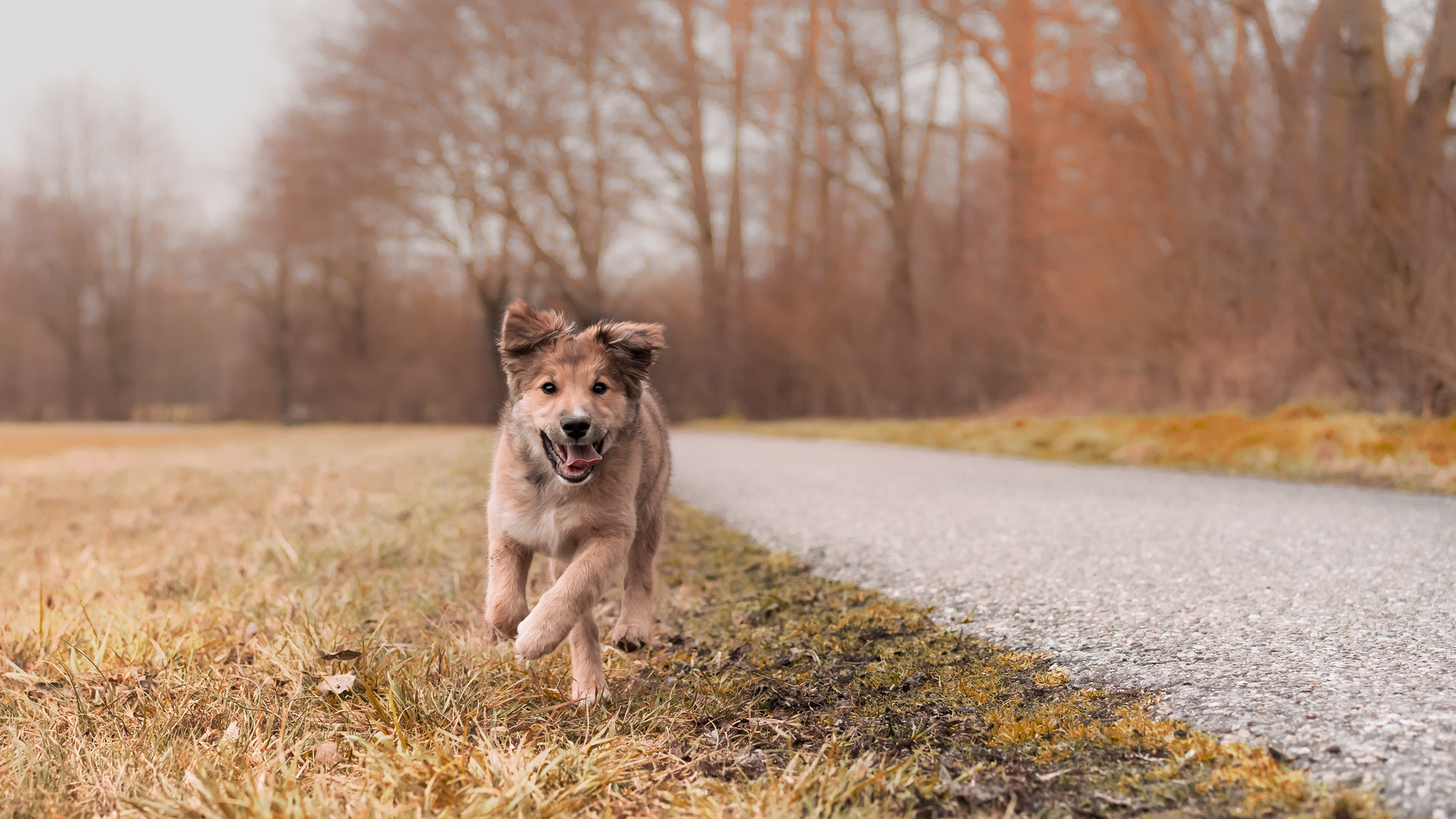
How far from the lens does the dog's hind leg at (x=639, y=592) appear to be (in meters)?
3.48

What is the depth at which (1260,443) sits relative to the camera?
9.38m

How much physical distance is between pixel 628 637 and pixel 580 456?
749 millimetres

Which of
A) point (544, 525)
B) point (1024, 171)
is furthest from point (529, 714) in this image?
point (1024, 171)

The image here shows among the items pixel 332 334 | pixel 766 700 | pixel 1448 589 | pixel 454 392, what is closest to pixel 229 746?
pixel 766 700

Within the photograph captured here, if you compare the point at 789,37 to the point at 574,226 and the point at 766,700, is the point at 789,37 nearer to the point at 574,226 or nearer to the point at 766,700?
the point at 574,226

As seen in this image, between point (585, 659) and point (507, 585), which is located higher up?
point (507, 585)

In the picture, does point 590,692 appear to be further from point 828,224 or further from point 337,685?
point 828,224

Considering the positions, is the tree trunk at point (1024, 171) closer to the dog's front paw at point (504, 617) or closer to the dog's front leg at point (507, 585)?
the dog's front leg at point (507, 585)

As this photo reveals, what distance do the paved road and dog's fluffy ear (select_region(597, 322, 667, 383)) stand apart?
5.24ft

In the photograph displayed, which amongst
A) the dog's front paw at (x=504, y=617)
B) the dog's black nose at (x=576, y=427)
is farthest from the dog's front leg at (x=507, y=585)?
the dog's black nose at (x=576, y=427)

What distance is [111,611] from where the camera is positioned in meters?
3.78

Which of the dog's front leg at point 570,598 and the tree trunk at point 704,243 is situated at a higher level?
the tree trunk at point 704,243

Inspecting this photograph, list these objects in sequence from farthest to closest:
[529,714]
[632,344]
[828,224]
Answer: [828,224], [632,344], [529,714]

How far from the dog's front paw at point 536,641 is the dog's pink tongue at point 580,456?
573 millimetres
